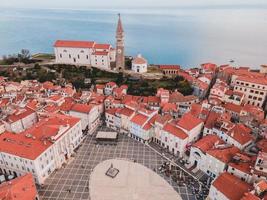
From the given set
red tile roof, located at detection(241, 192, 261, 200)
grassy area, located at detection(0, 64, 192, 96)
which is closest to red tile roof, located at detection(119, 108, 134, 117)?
grassy area, located at detection(0, 64, 192, 96)

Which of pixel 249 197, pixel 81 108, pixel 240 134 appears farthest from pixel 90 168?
pixel 240 134

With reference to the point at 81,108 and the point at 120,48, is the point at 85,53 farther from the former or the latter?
the point at 81,108

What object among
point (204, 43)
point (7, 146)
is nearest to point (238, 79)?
point (7, 146)

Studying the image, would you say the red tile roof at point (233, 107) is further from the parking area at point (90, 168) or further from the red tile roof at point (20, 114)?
the red tile roof at point (20, 114)

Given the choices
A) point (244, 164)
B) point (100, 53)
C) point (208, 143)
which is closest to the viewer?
point (244, 164)

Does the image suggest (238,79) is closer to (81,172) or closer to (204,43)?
(81,172)

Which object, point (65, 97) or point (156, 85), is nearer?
point (65, 97)
